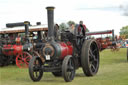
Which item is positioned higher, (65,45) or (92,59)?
(65,45)

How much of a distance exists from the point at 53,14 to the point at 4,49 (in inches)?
227

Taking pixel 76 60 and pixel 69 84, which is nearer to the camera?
pixel 69 84

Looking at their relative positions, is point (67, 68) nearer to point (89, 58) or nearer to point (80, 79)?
point (80, 79)

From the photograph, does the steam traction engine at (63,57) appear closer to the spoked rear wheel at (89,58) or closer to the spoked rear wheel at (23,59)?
the spoked rear wheel at (89,58)

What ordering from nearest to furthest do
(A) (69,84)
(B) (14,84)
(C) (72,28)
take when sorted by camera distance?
(A) (69,84) < (B) (14,84) < (C) (72,28)

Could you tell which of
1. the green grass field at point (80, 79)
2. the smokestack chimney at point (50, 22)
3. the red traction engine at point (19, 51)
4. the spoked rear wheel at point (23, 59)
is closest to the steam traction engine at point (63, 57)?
the smokestack chimney at point (50, 22)

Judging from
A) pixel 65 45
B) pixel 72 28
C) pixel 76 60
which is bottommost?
pixel 76 60

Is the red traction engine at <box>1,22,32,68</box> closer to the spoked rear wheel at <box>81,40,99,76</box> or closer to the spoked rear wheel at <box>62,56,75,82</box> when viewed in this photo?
the spoked rear wheel at <box>81,40,99,76</box>

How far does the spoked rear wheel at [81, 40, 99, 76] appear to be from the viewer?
316 inches

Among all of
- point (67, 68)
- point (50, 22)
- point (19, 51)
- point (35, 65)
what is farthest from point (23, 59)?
point (67, 68)

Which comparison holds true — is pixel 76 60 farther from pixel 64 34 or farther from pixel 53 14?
pixel 53 14

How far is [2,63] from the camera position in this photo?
43.1 feet

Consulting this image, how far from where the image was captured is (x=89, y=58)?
8.56 metres

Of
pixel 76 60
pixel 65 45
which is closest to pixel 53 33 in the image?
pixel 65 45
